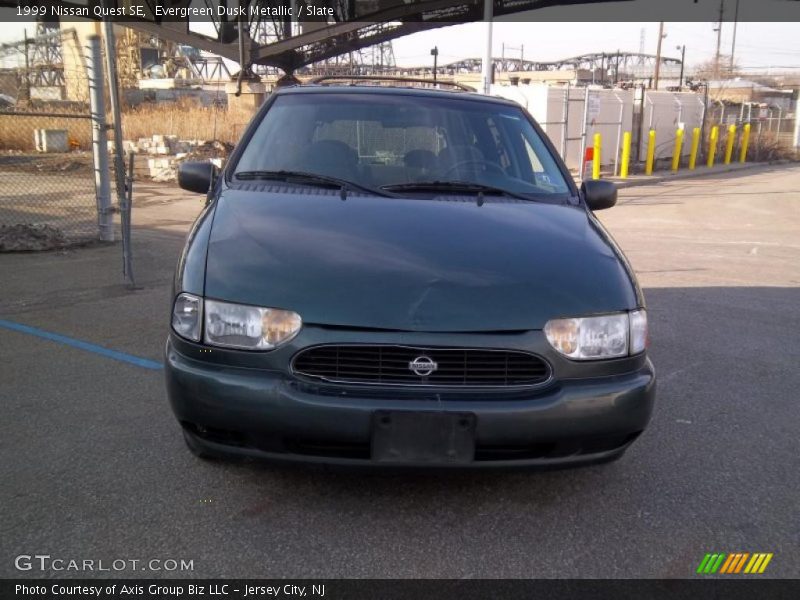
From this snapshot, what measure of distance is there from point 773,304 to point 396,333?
5547 millimetres

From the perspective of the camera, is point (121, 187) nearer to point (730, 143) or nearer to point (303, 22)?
point (303, 22)

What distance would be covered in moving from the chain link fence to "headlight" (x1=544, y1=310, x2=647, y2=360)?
6.30 meters

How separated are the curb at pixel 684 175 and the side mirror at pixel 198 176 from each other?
1552cm

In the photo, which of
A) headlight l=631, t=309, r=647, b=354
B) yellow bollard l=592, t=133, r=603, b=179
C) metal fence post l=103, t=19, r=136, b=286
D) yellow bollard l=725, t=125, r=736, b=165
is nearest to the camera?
headlight l=631, t=309, r=647, b=354

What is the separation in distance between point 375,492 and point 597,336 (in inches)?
45.0

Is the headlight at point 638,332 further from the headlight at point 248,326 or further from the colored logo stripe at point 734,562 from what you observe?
the headlight at point 248,326

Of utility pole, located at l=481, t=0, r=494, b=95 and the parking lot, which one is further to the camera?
utility pole, located at l=481, t=0, r=494, b=95

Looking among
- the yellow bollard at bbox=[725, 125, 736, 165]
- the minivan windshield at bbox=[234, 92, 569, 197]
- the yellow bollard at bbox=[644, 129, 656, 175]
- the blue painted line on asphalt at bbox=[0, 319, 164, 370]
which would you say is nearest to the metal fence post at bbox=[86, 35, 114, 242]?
the blue painted line on asphalt at bbox=[0, 319, 164, 370]

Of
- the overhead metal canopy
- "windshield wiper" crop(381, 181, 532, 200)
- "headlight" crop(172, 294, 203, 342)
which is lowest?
"headlight" crop(172, 294, 203, 342)

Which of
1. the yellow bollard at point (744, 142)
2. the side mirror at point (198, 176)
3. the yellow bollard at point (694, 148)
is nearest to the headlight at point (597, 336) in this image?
the side mirror at point (198, 176)

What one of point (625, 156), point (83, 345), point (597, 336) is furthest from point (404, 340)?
point (625, 156)

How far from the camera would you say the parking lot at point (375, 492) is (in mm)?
2650

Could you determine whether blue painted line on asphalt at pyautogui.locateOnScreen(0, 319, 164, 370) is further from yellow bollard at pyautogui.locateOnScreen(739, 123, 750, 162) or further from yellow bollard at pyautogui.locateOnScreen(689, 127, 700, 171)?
yellow bollard at pyautogui.locateOnScreen(739, 123, 750, 162)

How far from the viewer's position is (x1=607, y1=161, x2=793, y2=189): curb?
64.3 ft
